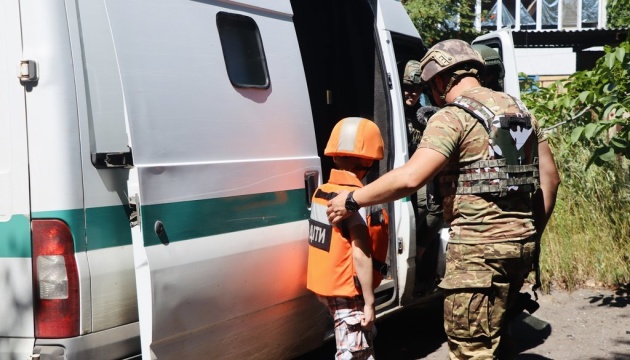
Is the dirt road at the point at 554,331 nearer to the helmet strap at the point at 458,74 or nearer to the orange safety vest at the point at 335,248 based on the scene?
the orange safety vest at the point at 335,248

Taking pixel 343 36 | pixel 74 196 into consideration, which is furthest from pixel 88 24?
pixel 343 36

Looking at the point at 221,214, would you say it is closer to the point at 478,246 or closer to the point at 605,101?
the point at 478,246

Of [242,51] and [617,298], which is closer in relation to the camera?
[242,51]

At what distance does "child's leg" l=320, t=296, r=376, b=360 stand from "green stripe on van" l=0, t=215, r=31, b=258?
1396 millimetres

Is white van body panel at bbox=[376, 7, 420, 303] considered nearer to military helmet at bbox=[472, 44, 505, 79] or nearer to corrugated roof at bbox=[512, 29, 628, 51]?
military helmet at bbox=[472, 44, 505, 79]

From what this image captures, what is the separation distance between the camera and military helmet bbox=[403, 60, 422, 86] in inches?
199

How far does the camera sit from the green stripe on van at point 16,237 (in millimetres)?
2703

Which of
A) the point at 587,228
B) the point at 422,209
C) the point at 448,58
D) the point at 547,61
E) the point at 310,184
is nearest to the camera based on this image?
the point at 448,58

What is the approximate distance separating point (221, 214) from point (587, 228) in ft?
16.7

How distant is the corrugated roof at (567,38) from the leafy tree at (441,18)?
5.91m

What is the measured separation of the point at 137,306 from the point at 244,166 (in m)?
0.78

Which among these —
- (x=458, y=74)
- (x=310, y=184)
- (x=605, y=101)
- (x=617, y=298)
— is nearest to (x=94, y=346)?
(x=310, y=184)

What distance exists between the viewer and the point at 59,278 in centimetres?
269

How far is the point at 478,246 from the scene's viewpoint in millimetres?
3154
